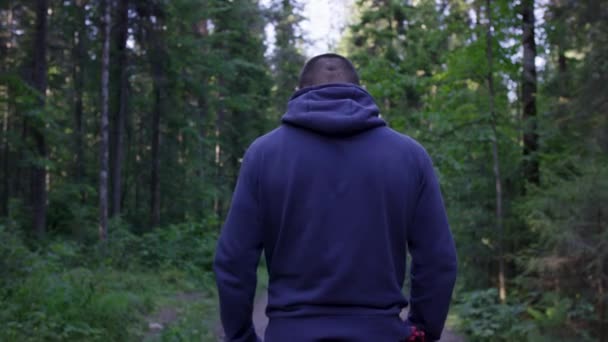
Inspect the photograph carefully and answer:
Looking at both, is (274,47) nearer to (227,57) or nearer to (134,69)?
(227,57)

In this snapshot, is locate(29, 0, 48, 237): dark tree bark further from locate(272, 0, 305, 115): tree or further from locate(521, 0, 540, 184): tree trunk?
locate(521, 0, 540, 184): tree trunk

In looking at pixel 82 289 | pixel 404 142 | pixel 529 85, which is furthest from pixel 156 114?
pixel 404 142

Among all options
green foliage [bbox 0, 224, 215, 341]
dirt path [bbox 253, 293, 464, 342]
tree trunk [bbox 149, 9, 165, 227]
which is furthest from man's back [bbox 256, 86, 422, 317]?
tree trunk [bbox 149, 9, 165, 227]

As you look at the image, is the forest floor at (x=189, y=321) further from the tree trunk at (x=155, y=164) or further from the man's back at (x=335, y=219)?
the tree trunk at (x=155, y=164)

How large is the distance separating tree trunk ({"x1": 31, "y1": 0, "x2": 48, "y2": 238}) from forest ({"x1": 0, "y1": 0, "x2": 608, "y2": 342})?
0.07 meters

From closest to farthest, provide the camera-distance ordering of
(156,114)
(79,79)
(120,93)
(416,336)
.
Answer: (416,336), (120,93), (156,114), (79,79)

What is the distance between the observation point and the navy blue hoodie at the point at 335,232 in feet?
7.72

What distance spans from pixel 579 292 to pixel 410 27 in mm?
17139

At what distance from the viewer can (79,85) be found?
29328mm

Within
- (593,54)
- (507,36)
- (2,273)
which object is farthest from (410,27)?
(2,273)

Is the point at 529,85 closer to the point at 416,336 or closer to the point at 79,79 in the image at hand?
the point at 416,336

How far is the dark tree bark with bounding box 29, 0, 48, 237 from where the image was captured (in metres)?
19.1

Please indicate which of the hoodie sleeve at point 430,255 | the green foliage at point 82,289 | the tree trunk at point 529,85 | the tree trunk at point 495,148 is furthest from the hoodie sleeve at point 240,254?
the tree trunk at point 529,85

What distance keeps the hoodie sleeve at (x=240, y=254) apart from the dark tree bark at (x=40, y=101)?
1621 centimetres
